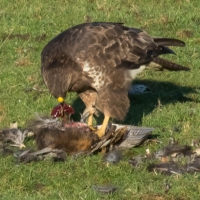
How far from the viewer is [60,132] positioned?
721 centimetres

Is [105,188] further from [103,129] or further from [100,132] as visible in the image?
[103,129]

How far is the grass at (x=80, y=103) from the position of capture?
6.15m

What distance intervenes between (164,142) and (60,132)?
1230mm

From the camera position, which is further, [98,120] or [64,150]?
[98,120]

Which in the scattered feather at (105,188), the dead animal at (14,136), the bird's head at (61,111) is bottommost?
the dead animal at (14,136)

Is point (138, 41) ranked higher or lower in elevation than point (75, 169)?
higher

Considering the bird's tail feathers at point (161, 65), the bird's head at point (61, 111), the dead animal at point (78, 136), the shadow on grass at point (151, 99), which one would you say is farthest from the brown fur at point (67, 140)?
the bird's tail feathers at point (161, 65)

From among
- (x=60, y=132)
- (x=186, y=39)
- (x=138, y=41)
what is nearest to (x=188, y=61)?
(x=186, y=39)

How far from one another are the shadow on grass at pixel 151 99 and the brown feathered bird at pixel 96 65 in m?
0.53

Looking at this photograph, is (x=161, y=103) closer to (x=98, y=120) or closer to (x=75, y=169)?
(x=98, y=120)

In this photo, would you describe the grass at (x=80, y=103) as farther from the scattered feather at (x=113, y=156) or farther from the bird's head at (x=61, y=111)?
the bird's head at (x=61, y=111)

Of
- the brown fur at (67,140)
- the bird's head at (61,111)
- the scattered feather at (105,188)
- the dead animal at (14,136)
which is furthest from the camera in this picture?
the bird's head at (61,111)

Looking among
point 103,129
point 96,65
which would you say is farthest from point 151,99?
point 96,65

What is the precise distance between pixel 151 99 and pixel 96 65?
168 centimetres
